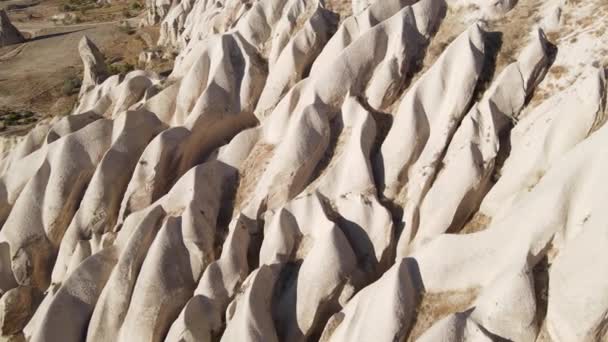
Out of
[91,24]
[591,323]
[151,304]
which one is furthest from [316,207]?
[91,24]

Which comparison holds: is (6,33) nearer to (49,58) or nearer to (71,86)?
(49,58)

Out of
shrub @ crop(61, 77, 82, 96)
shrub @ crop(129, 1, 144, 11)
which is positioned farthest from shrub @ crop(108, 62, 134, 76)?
shrub @ crop(129, 1, 144, 11)

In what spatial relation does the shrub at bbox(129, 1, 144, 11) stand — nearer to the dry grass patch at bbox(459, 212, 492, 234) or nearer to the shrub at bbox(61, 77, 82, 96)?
the shrub at bbox(61, 77, 82, 96)

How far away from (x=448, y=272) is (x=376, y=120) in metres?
3.16

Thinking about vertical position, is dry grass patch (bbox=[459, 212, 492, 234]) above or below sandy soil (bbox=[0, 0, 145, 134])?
above

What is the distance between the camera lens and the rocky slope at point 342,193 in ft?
17.8

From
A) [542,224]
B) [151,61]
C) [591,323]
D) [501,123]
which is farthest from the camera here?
[151,61]

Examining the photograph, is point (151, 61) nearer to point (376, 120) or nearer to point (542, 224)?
point (376, 120)

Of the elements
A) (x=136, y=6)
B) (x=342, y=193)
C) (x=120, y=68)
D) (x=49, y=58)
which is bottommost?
(x=136, y=6)

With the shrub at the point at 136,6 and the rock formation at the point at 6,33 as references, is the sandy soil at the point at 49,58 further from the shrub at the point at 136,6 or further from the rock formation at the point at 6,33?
the shrub at the point at 136,6

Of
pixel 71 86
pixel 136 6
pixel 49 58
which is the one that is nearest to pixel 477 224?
pixel 71 86

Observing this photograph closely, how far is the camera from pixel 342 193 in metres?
7.29

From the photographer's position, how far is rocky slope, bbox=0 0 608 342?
5.43 metres

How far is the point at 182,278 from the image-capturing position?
742cm
